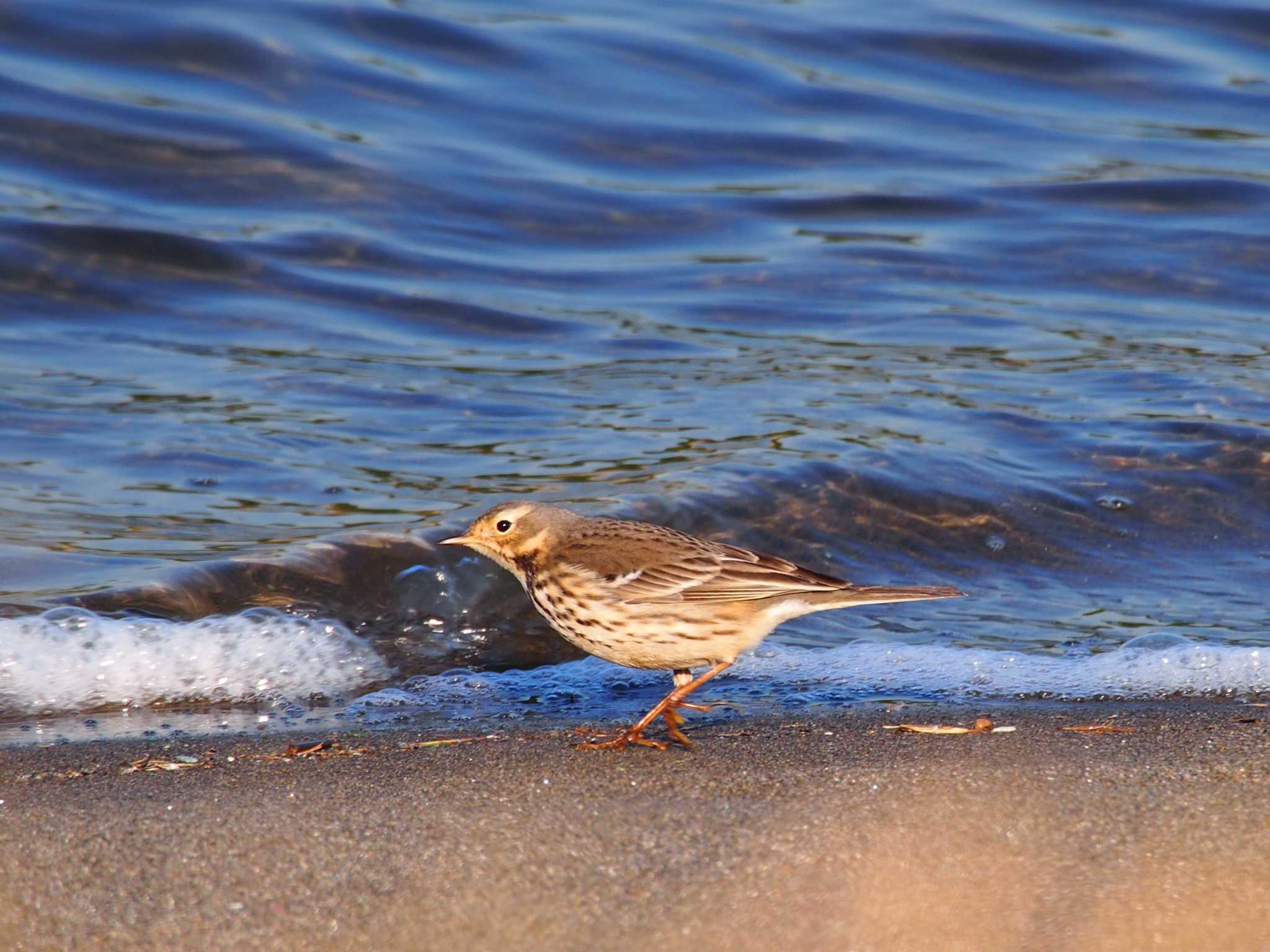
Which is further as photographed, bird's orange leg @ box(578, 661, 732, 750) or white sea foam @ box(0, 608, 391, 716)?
white sea foam @ box(0, 608, 391, 716)

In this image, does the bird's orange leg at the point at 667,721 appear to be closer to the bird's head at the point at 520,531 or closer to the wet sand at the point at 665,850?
the wet sand at the point at 665,850

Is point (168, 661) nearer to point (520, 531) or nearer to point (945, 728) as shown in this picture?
point (520, 531)

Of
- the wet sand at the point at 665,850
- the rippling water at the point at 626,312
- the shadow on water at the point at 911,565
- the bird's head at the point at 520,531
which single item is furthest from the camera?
the rippling water at the point at 626,312

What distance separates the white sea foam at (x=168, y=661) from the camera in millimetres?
6359

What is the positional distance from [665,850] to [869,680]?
9.32 feet

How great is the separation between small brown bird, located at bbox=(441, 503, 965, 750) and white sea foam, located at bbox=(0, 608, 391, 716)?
130 cm

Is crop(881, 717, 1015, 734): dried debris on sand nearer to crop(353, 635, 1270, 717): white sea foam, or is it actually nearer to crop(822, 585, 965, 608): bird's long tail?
crop(822, 585, 965, 608): bird's long tail

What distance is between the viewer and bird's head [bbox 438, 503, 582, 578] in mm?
6164

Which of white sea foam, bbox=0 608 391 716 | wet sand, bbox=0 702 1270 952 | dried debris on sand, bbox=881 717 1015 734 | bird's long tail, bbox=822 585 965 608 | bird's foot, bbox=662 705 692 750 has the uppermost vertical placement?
bird's long tail, bbox=822 585 965 608

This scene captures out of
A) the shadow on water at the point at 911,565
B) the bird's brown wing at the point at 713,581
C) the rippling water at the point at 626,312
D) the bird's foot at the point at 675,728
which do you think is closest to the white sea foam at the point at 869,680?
the rippling water at the point at 626,312

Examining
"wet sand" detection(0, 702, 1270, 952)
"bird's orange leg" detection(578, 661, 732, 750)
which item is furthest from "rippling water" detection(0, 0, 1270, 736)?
"wet sand" detection(0, 702, 1270, 952)

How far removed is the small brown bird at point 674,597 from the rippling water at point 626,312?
3.35 feet

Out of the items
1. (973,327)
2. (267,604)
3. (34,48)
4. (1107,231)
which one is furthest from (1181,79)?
(267,604)

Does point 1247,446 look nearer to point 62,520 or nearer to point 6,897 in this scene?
point 62,520
